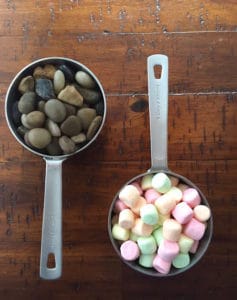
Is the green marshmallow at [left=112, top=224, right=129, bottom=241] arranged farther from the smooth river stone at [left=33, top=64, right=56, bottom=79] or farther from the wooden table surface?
the smooth river stone at [left=33, top=64, right=56, bottom=79]

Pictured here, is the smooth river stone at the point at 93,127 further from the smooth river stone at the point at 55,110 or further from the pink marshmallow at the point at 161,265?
the pink marshmallow at the point at 161,265

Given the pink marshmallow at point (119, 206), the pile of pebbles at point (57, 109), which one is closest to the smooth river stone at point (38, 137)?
the pile of pebbles at point (57, 109)

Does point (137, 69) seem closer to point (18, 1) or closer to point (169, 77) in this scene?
point (169, 77)

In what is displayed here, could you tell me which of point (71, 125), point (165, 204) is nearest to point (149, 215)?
point (165, 204)

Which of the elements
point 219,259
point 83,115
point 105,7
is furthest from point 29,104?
point 219,259

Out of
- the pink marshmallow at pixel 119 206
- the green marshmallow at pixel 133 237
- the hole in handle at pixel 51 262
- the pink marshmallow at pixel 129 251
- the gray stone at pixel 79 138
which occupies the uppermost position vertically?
the gray stone at pixel 79 138

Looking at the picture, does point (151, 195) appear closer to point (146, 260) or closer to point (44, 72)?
point (146, 260)
